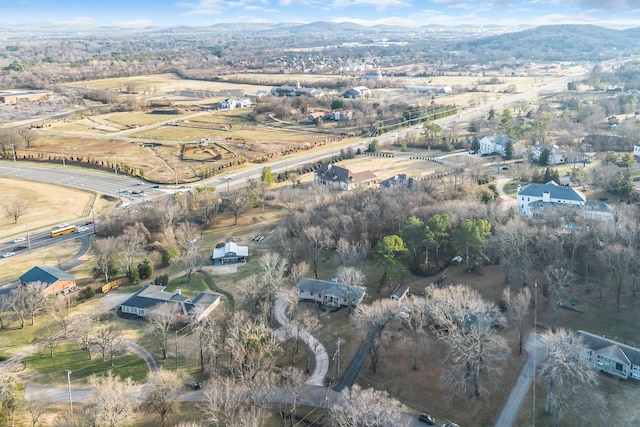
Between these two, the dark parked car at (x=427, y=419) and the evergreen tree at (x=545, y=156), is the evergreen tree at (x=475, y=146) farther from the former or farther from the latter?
the dark parked car at (x=427, y=419)

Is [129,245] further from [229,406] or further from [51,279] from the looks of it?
[229,406]

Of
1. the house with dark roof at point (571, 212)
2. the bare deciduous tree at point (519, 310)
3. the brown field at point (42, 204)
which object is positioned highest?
the house with dark roof at point (571, 212)

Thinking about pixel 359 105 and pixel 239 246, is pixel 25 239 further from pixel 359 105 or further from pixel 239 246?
pixel 359 105

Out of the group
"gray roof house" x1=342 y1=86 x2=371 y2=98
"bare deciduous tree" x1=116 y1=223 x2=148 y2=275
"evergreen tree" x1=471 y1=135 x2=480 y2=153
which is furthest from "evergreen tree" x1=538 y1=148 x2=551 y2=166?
"gray roof house" x1=342 y1=86 x2=371 y2=98

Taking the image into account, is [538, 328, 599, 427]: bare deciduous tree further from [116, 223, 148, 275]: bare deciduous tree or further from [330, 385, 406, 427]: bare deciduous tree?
[116, 223, 148, 275]: bare deciduous tree

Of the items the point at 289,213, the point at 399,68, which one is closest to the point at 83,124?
the point at 289,213

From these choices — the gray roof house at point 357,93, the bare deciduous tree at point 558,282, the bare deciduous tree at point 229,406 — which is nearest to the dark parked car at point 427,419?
the bare deciduous tree at point 229,406

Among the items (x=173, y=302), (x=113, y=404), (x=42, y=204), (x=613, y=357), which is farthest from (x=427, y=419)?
(x=42, y=204)
